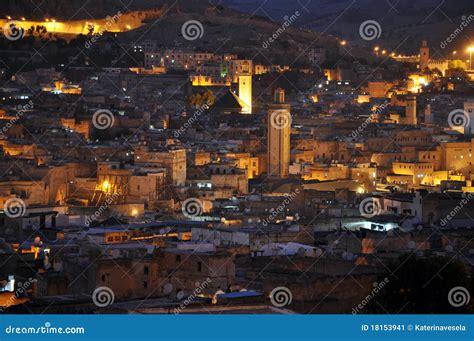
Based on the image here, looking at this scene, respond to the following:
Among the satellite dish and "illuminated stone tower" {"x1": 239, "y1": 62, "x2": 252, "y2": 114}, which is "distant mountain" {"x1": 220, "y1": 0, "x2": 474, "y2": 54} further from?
the satellite dish

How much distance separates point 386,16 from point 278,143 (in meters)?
35.7

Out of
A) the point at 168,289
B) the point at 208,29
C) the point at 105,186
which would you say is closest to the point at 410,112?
the point at 105,186

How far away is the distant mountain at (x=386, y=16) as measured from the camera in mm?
57000

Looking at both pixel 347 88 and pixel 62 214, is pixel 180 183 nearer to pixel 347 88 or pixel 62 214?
pixel 62 214

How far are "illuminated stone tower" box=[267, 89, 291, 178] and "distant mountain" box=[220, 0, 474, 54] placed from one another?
73.3 feet

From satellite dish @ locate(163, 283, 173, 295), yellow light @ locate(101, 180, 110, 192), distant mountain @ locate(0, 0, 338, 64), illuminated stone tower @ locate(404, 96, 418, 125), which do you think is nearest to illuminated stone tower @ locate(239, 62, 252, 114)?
illuminated stone tower @ locate(404, 96, 418, 125)

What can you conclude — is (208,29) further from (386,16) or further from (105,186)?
(105,186)

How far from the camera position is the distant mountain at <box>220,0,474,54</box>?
187 ft

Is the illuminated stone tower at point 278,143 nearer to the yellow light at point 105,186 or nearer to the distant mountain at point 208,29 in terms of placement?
the yellow light at point 105,186

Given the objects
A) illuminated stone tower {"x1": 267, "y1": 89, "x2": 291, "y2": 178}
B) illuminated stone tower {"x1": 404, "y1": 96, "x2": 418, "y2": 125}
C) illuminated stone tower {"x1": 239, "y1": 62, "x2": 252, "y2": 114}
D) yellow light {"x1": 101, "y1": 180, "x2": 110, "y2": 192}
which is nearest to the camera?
yellow light {"x1": 101, "y1": 180, "x2": 110, "y2": 192}

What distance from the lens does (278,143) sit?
30188 millimetres

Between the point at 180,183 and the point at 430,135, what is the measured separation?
7.25 m

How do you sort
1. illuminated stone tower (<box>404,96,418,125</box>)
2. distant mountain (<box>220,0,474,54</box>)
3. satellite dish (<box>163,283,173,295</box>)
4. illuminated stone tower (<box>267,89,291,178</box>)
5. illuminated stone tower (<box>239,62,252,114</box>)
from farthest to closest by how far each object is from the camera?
1. distant mountain (<box>220,0,474,54</box>)
2. illuminated stone tower (<box>239,62,252,114</box>)
3. illuminated stone tower (<box>404,96,418,125</box>)
4. illuminated stone tower (<box>267,89,291,178</box>)
5. satellite dish (<box>163,283,173,295</box>)

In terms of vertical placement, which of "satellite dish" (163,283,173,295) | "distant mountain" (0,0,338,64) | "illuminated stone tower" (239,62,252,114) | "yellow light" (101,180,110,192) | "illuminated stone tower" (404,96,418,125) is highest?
"distant mountain" (0,0,338,64)
